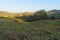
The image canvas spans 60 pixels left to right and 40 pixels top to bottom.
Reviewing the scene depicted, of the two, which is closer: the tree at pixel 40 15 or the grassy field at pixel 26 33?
the grassy field at pixel 26 33

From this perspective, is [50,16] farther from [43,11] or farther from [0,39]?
[0,39]

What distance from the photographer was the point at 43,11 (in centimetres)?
5088

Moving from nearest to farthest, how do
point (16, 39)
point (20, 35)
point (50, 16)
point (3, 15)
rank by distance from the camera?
point (16, 39) → point (20, 35) → point (50, 16) → point (3, 15)

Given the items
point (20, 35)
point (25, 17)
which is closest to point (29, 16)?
point (25, 17)

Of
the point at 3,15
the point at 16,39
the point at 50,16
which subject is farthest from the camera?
the point at 3,15

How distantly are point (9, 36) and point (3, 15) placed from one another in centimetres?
4179

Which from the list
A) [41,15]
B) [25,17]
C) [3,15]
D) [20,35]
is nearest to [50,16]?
[41,15]

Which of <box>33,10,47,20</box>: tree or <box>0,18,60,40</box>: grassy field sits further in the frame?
<box>33,10,47,20</box>: tree

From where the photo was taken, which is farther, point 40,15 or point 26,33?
point 40,15

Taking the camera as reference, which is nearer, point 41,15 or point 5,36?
point 5,36

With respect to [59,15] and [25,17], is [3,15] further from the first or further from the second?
[59,15]

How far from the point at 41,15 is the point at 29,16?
9.46 feet

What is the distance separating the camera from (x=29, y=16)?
1993 inches

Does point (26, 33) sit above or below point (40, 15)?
above
